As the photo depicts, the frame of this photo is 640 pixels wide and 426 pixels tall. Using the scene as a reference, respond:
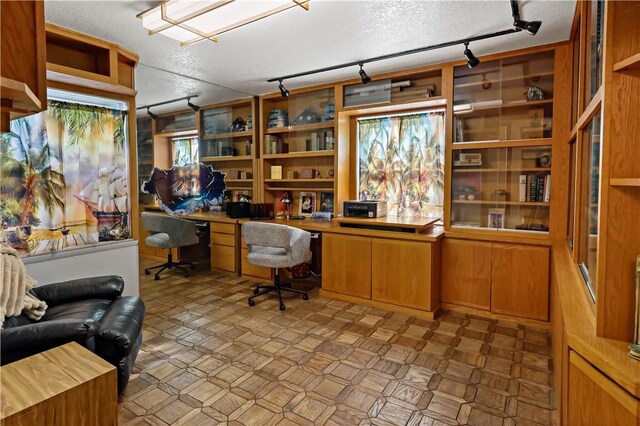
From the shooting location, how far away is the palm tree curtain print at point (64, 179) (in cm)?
254

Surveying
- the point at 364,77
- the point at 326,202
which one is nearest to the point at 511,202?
the point at 364,77

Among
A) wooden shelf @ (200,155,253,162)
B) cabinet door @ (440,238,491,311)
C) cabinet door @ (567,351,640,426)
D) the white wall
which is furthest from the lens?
wooden shelf @ (200,155,253,162)

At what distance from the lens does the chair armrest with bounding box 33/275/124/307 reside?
8.04 ft

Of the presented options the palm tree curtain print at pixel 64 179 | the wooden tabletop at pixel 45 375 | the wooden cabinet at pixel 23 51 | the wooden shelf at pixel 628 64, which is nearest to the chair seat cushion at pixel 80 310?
the palm tree curtain print at pixel 64 179

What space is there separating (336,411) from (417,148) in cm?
291

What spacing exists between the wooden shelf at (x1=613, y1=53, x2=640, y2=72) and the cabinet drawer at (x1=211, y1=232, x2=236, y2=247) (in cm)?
414

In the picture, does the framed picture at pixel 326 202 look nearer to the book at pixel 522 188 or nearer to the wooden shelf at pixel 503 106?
the wooden shelf at pixel 503 106

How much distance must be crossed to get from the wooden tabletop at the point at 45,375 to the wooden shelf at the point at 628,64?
217 centimetres

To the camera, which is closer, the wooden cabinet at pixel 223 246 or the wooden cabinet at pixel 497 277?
the wooden cabinet at pixel 497 277

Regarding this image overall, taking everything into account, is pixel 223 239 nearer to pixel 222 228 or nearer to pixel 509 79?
pixel 222 228

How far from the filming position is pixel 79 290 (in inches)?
99.1

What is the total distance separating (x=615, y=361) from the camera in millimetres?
1183

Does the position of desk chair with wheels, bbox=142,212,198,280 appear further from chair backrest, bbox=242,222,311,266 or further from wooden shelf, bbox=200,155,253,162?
chair backrest, bbox=242,222,311,266

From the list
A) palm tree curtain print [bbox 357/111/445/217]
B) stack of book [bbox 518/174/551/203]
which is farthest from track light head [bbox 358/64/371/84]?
stack of book [bbox 518/174/551/203]
